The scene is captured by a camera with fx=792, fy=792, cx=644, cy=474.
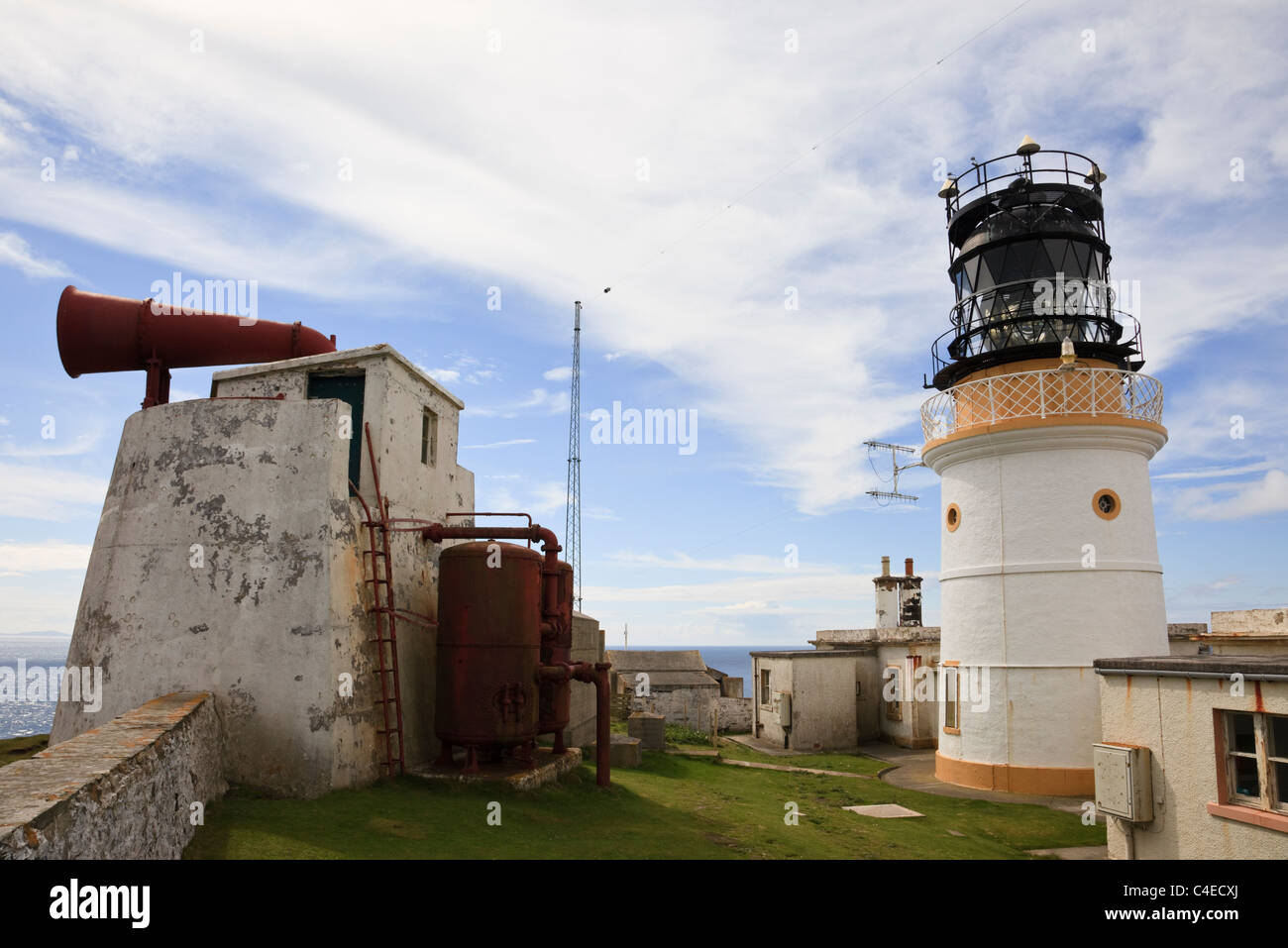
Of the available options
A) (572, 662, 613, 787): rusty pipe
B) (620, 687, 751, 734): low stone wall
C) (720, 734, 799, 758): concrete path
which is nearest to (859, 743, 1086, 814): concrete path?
(720, 734, 799, 758): concrete path

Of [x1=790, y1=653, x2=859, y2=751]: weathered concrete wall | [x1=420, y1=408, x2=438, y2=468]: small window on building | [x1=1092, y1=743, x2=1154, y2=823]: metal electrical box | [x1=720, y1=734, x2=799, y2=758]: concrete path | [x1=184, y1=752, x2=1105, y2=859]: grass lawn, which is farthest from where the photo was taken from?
[x1=790, y1=653, x2=859, y2=751]: weathered concrete wall

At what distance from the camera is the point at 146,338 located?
43.7ft

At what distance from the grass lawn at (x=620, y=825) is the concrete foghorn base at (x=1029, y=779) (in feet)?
4.16

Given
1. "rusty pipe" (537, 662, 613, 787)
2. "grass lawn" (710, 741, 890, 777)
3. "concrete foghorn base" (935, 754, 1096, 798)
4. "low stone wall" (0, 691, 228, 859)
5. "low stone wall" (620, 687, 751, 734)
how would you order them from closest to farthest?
1. "low stone wall" (0, 691, 228, 859)
2. "rusty pipe" (537, 662, 613, 787)
3. "concrete foghorn base" (935, 754, 1096, 798)
4. "grass lawn" (710, 741, 890, 777)
5. "low stone wall" (620, 687, 751, 734)

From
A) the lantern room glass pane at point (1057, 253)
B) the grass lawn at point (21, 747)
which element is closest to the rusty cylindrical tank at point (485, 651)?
the grass lawn at point (21, 747)

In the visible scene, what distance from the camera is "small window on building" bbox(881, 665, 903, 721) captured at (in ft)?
84.2

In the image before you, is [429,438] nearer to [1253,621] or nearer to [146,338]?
[146,338]

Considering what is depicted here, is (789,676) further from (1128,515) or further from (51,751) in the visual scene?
(51,751)

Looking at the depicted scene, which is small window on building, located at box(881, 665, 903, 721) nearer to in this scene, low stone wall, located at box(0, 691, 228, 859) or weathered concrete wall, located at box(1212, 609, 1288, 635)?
weathered concrete wall, located at box(1212, 609, 1288, 635)

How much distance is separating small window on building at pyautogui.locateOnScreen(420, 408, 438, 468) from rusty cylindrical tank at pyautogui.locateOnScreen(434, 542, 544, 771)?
9.12ft

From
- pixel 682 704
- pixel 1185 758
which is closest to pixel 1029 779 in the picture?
pixel 1185 758

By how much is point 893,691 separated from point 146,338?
23.1m

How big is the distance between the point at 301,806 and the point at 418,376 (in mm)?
7345

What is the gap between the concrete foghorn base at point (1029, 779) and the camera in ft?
52.5
